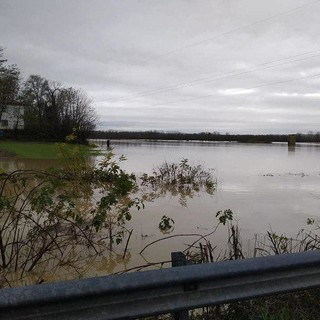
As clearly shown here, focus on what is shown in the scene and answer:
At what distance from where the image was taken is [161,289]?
2660 mm

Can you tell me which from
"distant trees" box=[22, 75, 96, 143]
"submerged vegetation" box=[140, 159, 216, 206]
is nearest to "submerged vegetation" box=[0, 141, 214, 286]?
"submerged vegetation" box=[140, 159, 216, 206]

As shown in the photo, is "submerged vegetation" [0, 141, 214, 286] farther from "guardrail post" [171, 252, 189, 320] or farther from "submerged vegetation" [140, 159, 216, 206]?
"submerged vegetation" [140, 159, 216, 206]

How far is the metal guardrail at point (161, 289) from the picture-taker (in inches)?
93.7

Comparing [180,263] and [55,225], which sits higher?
[180,263]

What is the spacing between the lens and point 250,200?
14672 mm

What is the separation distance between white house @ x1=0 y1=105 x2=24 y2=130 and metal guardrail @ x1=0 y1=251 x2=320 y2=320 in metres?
70.1

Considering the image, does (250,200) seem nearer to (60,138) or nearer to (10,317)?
(10,317)

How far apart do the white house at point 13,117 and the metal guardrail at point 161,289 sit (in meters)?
70.1

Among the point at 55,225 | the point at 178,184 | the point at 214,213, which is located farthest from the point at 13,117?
A: the point at 55,225

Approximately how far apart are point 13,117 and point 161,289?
265 ft

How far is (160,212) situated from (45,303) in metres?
9.88

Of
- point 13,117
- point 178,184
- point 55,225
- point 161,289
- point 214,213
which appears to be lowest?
point 214,213

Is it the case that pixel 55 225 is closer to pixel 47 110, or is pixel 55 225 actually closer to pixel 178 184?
pixel 178 184

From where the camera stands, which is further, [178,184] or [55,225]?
[178,184]
